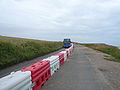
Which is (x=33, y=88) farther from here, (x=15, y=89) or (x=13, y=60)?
(x=13, y=60)

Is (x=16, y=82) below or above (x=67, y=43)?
above

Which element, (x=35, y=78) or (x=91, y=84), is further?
(x=91, y=84)

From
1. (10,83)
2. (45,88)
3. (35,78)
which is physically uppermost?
(10,83)

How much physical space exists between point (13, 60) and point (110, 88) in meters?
8.65

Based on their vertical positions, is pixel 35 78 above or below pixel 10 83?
below

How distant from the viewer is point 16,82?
341 centimetres

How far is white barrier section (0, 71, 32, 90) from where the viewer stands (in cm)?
308

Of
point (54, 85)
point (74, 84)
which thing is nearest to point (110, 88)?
point (74, 84)

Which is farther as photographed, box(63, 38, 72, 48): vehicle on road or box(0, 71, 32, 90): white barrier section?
box(63, 38, 72, 48): vehicle on road

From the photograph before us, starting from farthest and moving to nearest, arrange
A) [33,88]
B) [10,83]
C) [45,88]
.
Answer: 1. [45,88]
2. [33,88]
3. [10,83]

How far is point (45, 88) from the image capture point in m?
5.27

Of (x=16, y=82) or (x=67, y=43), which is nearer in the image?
(x=16, y=82)

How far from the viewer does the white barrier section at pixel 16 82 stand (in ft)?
10.1

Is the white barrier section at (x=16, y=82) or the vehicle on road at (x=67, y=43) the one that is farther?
the vehicle on road at (x=67, y=43)
